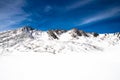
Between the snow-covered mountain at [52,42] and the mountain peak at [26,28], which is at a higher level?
the mountain peak at [26,28]

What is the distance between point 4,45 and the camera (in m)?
114

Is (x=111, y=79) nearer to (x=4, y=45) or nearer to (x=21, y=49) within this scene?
(x=21, y=49)

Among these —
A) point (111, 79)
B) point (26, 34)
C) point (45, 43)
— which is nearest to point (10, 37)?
point (26, 34)

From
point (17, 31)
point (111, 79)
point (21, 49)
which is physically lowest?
point (111, 79)

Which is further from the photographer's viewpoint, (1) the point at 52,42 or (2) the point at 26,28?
(2) the point at 26,28

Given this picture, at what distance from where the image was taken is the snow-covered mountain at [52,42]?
10406 centimetres

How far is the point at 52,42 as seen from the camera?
11769 cm

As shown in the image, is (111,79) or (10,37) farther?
(10,37)

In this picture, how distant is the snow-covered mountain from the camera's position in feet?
341

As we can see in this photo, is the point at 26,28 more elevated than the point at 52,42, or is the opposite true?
the point at 26,28

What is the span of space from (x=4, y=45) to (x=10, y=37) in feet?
64.3

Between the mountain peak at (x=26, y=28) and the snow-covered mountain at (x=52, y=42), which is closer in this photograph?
the snow-covered mountain at (x=52, y=42)

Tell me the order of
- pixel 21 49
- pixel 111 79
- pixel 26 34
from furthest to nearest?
Answer: pixel 26 34 < pixel 21 49 < pixel 111 79

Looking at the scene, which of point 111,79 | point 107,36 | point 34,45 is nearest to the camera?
point 111,79
